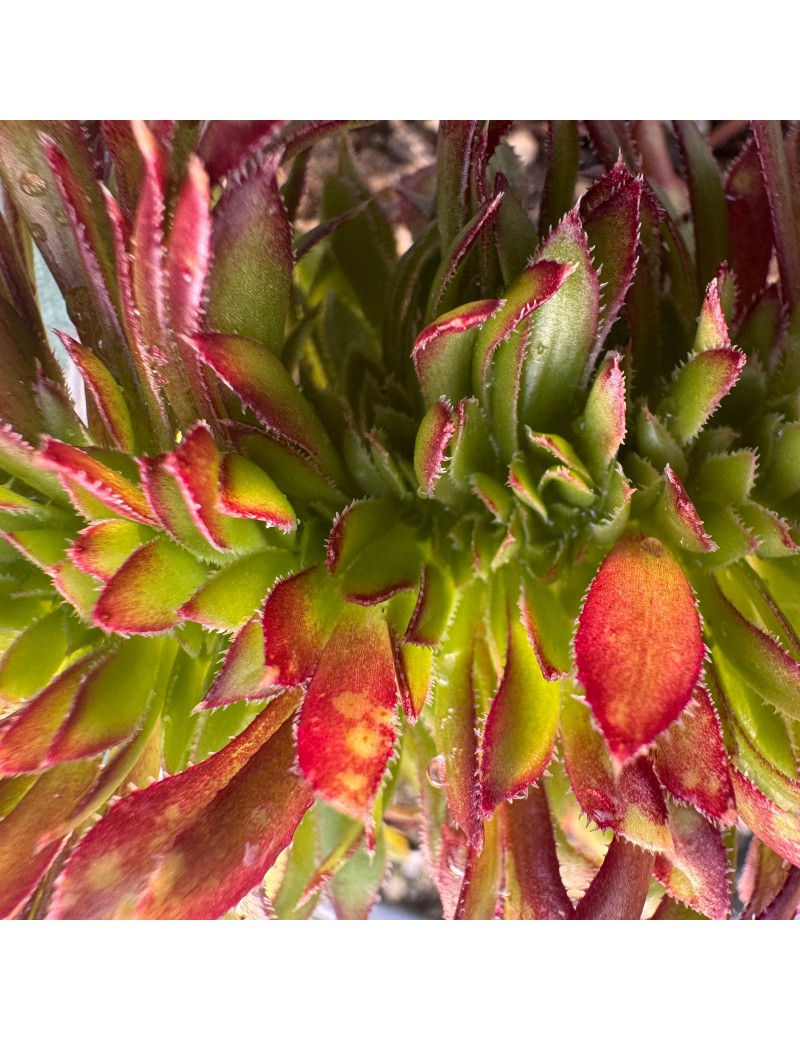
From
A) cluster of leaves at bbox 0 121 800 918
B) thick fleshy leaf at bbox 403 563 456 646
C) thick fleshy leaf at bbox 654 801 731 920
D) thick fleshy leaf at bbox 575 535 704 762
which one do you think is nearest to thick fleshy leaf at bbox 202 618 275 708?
cluster of leaves at bbox 0 121 800 918

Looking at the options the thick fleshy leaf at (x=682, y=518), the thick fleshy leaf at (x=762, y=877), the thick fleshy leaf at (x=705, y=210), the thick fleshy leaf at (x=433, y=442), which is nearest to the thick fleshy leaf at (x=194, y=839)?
the thick fleshy leaf at (x=433, y=442)

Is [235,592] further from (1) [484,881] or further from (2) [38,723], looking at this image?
(1) [484,881]

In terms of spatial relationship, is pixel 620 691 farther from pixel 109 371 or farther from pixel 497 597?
pixel 109 371

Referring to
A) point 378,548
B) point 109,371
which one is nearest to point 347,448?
point 378,548

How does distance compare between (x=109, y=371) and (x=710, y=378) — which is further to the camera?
(x=109, y=371)

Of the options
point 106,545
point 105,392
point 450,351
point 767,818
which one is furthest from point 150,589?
point 767,818

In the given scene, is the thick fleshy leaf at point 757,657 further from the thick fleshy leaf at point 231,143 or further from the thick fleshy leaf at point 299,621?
the thick fleshy leaf at point 231,143
